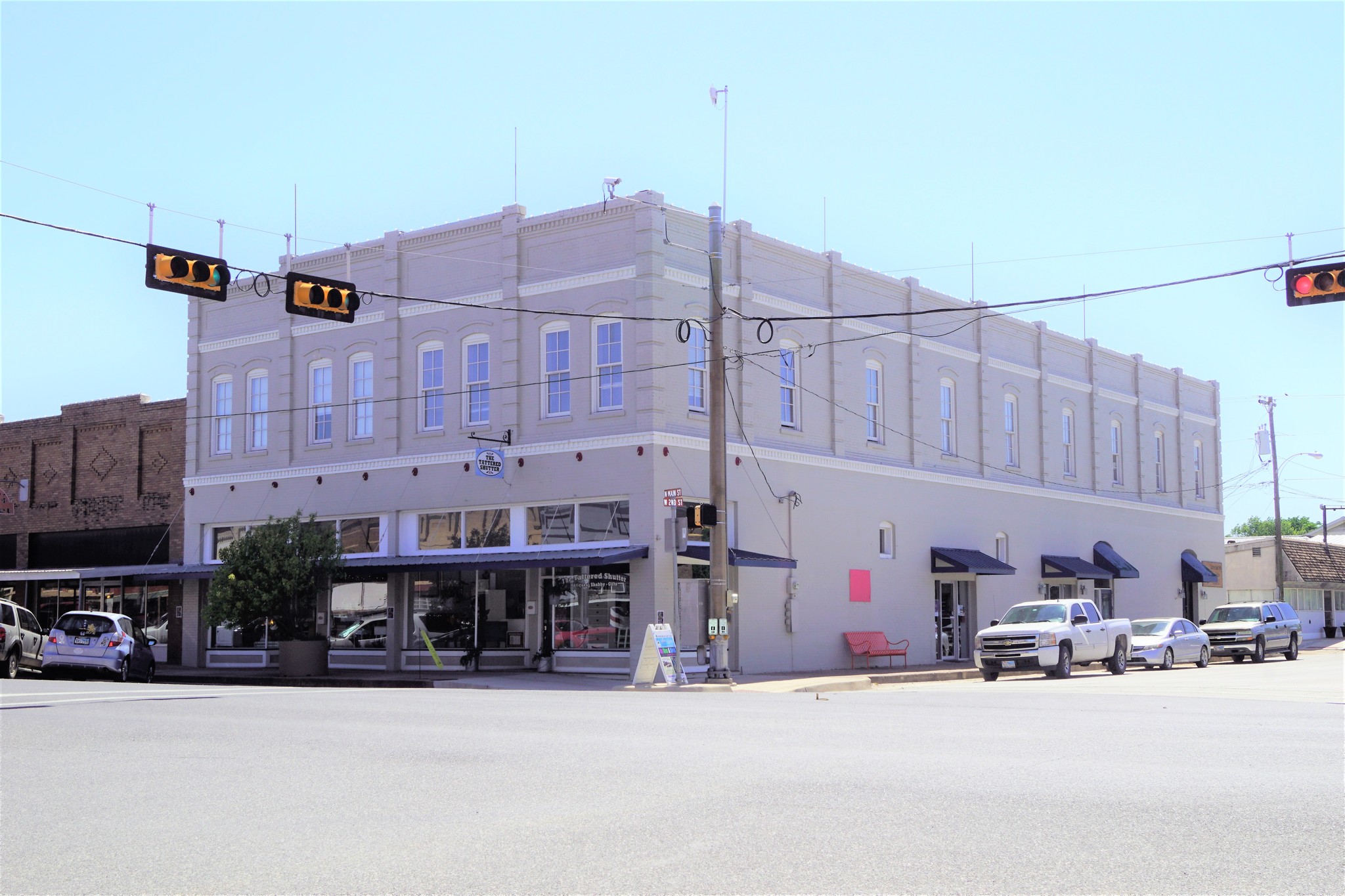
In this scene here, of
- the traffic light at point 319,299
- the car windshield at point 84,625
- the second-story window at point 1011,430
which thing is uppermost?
the second-story window at point 1011,430

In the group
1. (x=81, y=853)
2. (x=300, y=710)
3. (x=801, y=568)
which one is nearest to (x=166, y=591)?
(x=801, y=568)

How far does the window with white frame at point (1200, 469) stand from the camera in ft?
171

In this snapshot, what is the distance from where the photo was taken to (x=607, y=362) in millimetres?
29484

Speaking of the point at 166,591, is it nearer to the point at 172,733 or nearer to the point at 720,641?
the point at 720,641

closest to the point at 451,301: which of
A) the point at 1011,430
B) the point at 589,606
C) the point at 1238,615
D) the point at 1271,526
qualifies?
the point at 589,606

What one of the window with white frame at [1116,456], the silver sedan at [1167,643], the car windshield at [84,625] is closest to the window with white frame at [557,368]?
the car windshield at [84,625]

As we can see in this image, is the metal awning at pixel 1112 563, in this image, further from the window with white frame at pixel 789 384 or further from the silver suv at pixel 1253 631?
the window with white frame at pixel 789 384

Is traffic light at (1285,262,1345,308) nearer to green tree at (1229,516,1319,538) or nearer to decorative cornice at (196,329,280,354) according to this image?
decorative cornice at (196,329,280,354)

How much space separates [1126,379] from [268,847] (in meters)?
44.8

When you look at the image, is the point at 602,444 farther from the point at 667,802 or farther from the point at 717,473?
the point at 667,802

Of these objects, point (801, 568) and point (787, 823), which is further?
point (801, 568)

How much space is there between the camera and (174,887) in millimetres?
7148

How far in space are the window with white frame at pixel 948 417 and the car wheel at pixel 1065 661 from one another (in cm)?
1043

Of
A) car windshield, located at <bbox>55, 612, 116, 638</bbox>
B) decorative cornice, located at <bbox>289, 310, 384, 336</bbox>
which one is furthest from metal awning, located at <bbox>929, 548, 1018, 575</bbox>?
car windshield, located at <bbox>55, 612, 116, 638</bbox>
